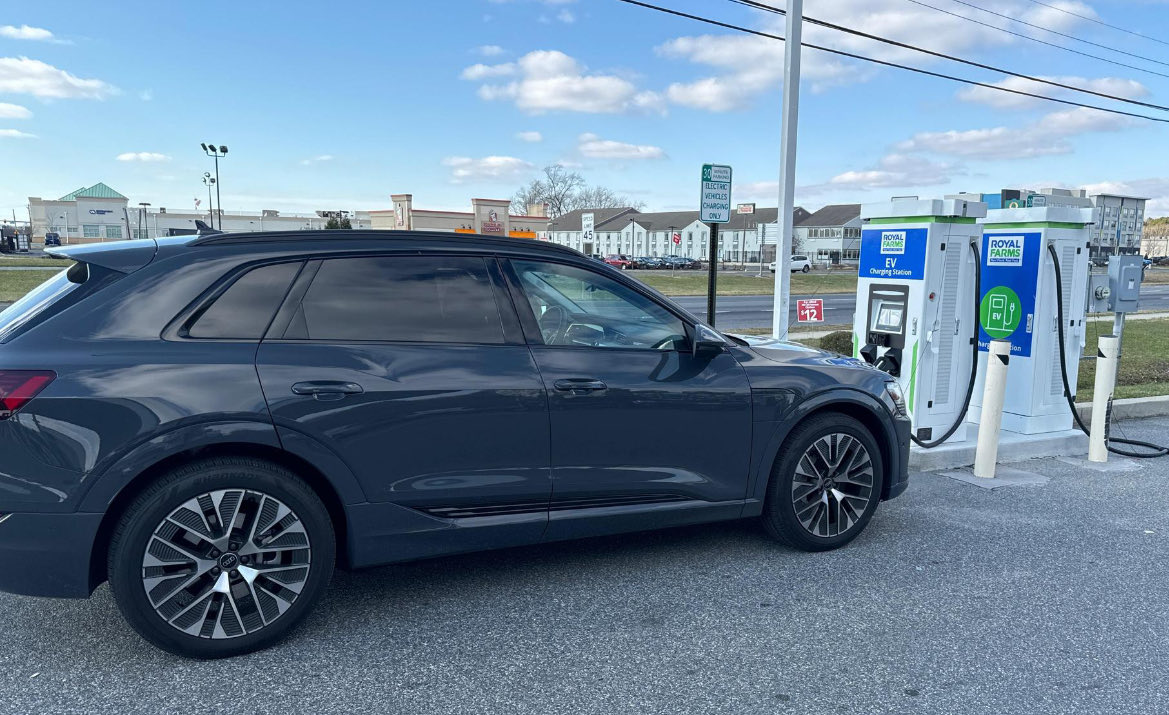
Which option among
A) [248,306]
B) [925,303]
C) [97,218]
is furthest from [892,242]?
[97,218]

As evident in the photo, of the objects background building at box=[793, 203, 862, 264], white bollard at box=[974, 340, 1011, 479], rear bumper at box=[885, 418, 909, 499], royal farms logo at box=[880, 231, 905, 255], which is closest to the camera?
rear bumper at box=[885, 418, 909, 499]

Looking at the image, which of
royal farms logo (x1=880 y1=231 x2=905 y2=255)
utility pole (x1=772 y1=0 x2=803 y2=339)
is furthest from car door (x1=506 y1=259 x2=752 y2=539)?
utility pole (x1=772 y1=0 x2=803 y2=339)

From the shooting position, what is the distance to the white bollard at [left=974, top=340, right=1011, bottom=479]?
5973mm

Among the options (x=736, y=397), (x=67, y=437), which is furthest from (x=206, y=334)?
(x=736, y=397)

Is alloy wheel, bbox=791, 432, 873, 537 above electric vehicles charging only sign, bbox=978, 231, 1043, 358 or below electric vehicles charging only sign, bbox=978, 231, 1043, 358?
below

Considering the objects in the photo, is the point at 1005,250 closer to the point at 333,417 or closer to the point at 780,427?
the point at 780,427

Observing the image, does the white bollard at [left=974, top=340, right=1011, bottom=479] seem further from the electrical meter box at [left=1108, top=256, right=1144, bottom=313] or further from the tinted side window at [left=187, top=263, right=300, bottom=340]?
the tinted side window at [left=187, top=263, right=300, bottom=340]

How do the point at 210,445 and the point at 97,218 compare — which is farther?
the point at 97,218

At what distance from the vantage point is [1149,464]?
6473 mm

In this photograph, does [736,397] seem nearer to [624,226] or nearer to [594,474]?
[594,474]

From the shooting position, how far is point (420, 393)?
3371mm

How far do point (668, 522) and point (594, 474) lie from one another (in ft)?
1.72

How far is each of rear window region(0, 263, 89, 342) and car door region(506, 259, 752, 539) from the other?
5.73ft

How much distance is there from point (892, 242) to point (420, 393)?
4544 millimetres
